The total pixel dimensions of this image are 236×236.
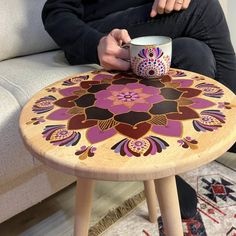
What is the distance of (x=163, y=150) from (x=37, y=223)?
0.54 meters

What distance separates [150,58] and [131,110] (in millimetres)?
121

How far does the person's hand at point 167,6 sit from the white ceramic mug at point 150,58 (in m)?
0.12

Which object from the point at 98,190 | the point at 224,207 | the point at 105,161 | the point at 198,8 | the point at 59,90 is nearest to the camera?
the point at 105,161

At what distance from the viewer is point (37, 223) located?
31.1 inches

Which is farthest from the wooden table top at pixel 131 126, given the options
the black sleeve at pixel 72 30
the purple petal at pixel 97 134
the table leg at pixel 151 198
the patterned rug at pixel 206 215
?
the patterned rug at pixel 206 215

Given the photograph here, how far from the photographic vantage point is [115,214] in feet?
2.57

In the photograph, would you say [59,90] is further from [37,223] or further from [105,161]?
[37,223]

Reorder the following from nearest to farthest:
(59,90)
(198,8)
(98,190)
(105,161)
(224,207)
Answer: (105,161), (59,90), (198,8), (224,207), (98,190)

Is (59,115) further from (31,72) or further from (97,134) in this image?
(31,72)

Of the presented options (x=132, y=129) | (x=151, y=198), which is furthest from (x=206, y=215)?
(x=132, y=129)

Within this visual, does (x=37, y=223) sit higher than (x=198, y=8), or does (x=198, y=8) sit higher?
(x=198, y=8)

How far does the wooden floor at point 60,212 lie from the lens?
77 centimetres

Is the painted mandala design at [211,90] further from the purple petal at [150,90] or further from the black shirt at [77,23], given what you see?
the black shirt at [77,23]

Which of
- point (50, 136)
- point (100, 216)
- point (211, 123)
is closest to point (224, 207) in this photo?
point (100, 216)
